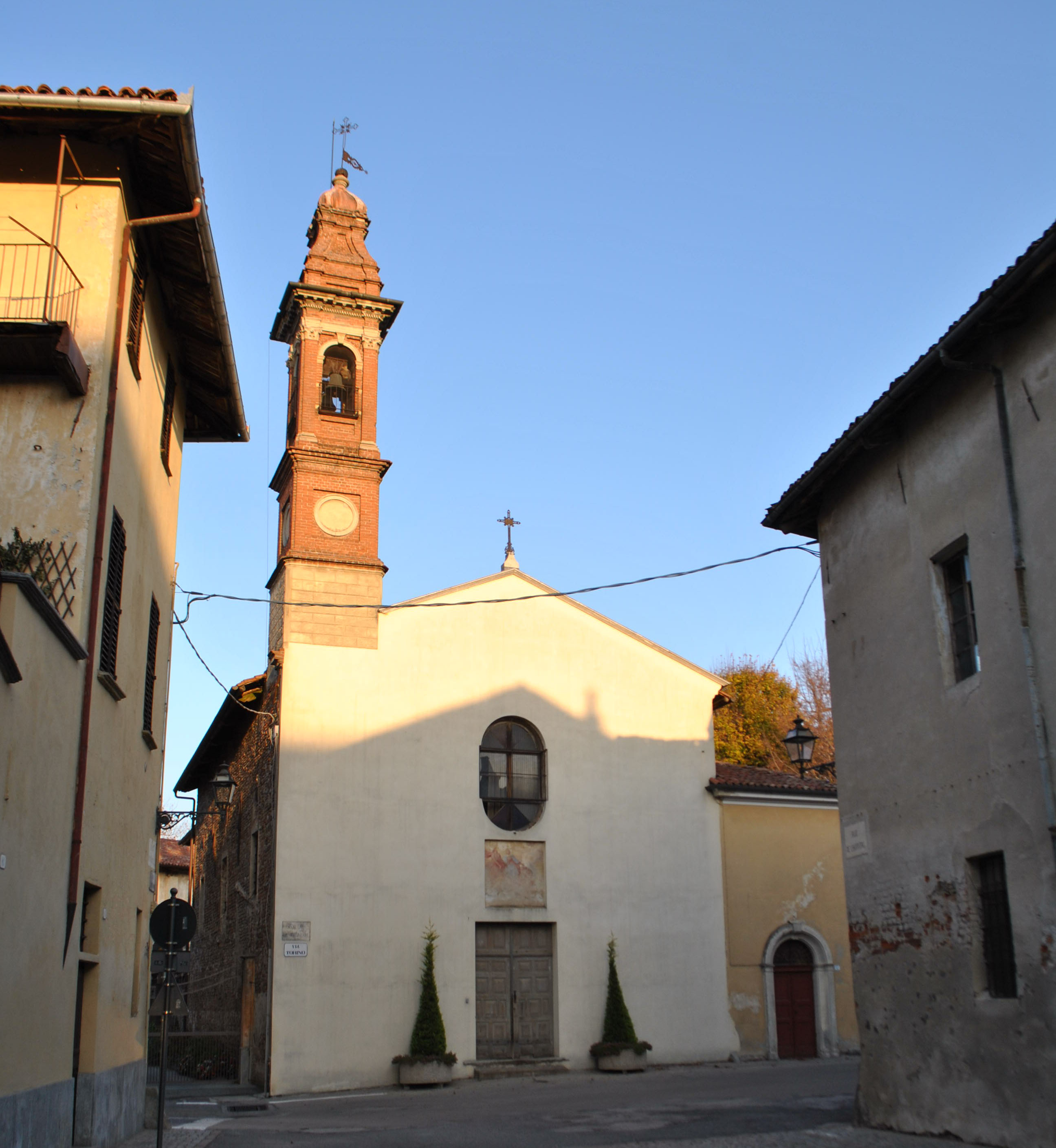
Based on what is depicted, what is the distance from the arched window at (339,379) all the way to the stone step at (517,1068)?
40.3 feet

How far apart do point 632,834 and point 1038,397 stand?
14209mm

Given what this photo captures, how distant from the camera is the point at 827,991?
2208cm

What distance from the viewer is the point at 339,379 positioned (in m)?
23.5

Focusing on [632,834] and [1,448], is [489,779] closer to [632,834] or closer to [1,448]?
[632,834]

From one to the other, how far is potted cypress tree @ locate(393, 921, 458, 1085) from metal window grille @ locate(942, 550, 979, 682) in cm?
1201

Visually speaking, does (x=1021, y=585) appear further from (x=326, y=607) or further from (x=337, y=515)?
(x=337, y=515)

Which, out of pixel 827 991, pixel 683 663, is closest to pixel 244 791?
pixel 683 663

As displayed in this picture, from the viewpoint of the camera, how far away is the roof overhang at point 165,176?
34.3ft

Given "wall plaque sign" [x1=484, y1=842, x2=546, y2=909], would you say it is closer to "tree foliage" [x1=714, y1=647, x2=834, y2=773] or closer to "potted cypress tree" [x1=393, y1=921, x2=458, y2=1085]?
"potted cypress tree" [x1=393, y1=921, x2=458, y2=1085]

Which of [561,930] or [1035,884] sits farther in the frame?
[561,930]

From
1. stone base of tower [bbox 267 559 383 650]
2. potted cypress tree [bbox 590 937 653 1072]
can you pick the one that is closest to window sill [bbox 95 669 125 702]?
stone base of tower [bbox 267 559 383 650]

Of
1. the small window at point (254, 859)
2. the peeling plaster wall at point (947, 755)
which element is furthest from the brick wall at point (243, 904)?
the peeling plaster wall at point (947, 755)

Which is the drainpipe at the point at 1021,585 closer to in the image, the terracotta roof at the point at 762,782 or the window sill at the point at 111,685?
the window sill at the point at 111,685

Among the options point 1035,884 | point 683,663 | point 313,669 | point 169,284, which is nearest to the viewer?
point 1035,884
